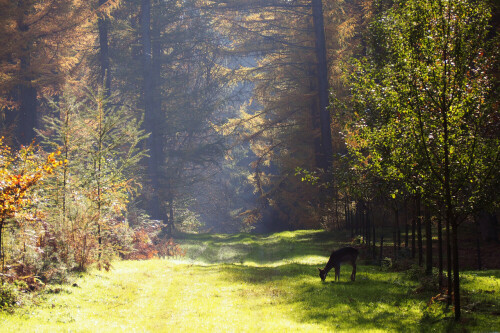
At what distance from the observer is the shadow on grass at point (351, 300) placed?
32.6 ft

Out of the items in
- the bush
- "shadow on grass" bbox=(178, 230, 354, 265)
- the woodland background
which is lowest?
"shadow on grass" bbox=(178, 230, 354, 265)

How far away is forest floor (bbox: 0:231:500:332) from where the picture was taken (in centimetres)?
991

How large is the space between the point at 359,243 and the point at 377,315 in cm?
1401

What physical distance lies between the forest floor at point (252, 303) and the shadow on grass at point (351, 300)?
0.02 meters

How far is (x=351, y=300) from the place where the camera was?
12.0 metres

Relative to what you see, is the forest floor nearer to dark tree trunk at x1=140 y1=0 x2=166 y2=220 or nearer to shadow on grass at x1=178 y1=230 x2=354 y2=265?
shadow on grass at x1=178 y1=230 x2=354 y2=265

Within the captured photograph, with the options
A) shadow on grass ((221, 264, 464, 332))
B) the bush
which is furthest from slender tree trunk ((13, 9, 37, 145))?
the bush

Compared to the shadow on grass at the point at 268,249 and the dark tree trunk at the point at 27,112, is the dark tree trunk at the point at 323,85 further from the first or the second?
the dark tree trunk at the point at 27,112

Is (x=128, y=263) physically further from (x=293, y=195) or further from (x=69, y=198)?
(x=293, y=195)

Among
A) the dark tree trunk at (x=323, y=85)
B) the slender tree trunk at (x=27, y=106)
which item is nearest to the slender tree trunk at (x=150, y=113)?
the slender tree trunk at (x=27, y=106)

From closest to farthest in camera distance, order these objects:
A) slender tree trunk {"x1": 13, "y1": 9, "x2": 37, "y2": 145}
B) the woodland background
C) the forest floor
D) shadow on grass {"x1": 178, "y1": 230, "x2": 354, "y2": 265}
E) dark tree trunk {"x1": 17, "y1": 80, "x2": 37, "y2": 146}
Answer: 1. the forest floor
2. the woodland background
3. shadow on grass {"x1": 178, "y1": 230, "x2": 354, "y2": 265}
4. slender tree trunk {"x1": 13, "y1": 9, "x2": 37, "y2": 145}
5. dark tree trunk {"x1": 17, "y1": 80, "x2": 37, "y2": 146}

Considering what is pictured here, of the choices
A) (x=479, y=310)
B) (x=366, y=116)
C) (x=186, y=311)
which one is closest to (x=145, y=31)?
(x=366, y=116)

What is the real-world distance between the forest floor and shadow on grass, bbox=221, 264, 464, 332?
1.0 inches

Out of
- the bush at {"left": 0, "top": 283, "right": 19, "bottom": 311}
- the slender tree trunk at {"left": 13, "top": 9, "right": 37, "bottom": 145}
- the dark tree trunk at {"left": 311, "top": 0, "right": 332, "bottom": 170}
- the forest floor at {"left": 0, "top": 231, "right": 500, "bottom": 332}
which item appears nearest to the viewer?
the forest floor at {"left": 0, "top": 231, "right": 500, "bottom": 332}
